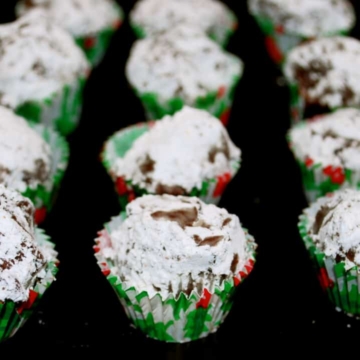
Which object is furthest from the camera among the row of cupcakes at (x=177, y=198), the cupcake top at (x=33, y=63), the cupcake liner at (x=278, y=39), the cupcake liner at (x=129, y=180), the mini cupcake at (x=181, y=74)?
the cupcake liner at (x=278, y=39)

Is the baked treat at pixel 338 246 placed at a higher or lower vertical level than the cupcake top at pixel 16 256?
lower

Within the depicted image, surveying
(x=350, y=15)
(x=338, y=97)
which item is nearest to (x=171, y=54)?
(x=338, y=97)

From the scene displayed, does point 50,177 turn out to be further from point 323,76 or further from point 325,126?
point 323,76

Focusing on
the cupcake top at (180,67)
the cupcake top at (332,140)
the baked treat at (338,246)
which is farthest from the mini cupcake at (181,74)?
the baked treat at (338,246)

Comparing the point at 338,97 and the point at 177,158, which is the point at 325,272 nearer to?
the point at 177,158

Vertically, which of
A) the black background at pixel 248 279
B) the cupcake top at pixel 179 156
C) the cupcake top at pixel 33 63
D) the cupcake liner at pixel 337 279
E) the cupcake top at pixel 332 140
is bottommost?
the black background at pixel 248 279

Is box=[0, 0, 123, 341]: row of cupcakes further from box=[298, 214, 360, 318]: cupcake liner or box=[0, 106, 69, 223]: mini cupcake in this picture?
box=[298, 214, 360, 318]: cupcake liner

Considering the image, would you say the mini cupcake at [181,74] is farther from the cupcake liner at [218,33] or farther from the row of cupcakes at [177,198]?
the cupcake liner at [218,33]
